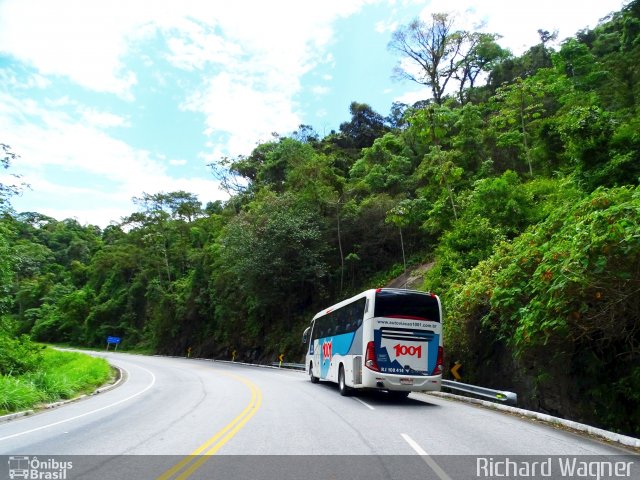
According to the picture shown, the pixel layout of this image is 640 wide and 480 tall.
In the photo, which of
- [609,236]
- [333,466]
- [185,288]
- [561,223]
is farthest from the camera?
[185,288]

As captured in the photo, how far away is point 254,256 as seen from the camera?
117 ft

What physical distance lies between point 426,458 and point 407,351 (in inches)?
285

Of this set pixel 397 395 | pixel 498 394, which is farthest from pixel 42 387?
pixel 498 394

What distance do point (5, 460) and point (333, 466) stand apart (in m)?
5.02

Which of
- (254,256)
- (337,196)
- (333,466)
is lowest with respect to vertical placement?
(333,466)

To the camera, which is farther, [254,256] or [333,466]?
[254,256]

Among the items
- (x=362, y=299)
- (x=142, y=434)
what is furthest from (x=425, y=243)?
(x=142, y=434)

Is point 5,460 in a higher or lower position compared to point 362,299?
lower

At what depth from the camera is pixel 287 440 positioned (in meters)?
8.19

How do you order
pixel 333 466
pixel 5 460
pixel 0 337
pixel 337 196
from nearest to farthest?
1. pixel 333 466
2. pixel 5 460
3. pixel 0 337
4. pixel 337 196

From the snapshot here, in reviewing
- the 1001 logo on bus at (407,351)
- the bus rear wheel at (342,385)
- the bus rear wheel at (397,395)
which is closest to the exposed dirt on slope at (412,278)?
the bus rear wheel at (397,395)

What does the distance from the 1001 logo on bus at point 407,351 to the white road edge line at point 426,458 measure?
5.29m

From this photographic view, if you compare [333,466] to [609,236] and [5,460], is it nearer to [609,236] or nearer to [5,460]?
[5,460]

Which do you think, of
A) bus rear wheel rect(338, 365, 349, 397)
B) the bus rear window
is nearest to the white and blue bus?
the bus rear window
